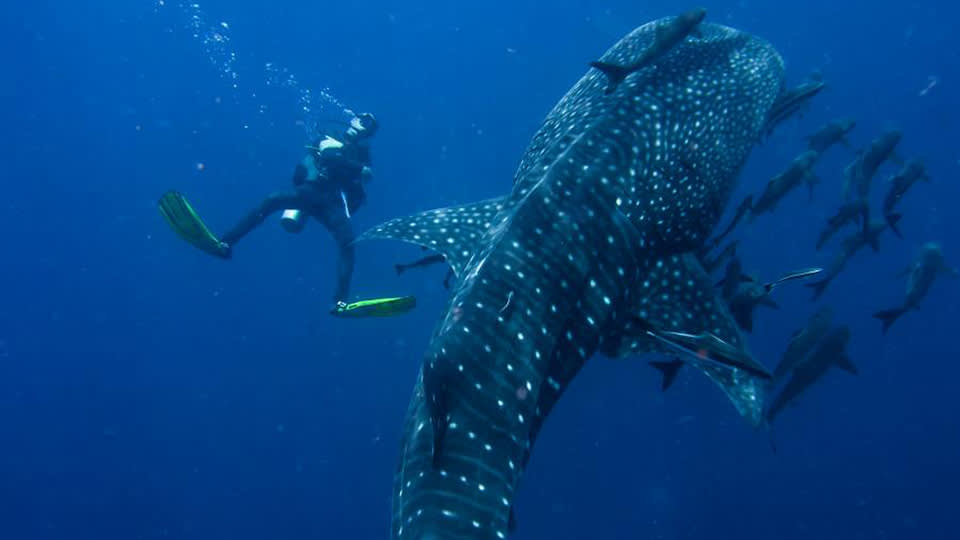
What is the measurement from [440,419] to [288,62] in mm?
54644

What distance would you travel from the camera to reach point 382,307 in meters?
8.89

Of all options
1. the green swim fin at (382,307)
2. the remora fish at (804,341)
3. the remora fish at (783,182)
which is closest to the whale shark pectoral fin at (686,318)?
the remora fish at (804,341)

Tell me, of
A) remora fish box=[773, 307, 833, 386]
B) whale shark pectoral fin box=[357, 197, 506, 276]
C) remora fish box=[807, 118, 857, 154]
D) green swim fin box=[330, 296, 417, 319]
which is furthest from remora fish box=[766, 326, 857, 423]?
green swim fin box=[330, 296, 417, 319]

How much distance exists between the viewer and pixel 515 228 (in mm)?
4254

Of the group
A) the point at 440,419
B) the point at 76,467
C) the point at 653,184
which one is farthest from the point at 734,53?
the point at 76,467

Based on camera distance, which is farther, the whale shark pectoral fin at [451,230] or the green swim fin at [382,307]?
the green swim fin at [382,307]

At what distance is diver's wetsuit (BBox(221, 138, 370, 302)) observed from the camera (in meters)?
12.1

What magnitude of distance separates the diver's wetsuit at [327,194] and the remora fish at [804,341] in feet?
26.6

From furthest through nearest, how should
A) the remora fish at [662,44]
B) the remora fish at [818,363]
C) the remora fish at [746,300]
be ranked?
the remora fish at [818,363] → the remora fish at [746,300] → the remora fish at [662,44]

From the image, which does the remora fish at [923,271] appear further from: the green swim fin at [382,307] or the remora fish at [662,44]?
the green swim fin at [382,307]

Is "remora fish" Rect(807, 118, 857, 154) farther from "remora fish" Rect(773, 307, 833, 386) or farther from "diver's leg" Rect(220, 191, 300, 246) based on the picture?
"diver's leg" Rect(220, 191, 300, 246)

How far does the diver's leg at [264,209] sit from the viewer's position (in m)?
12.3

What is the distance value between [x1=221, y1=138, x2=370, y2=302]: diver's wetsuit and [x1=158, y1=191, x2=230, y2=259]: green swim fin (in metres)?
1.54

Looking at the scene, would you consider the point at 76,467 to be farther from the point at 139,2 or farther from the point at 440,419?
the point at 139,2
